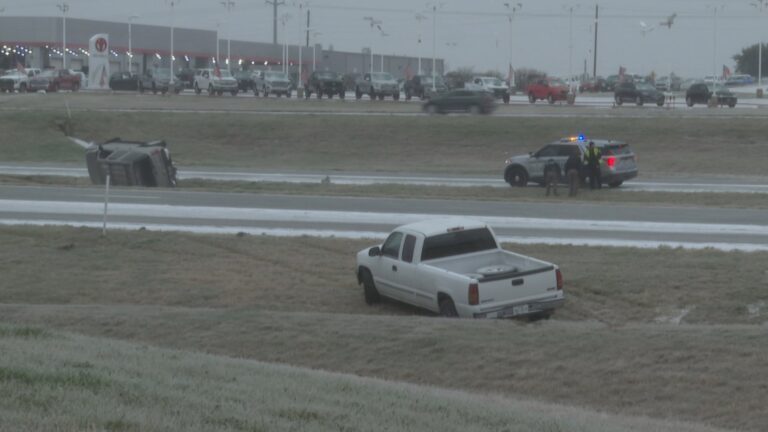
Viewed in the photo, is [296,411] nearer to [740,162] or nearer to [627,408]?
[627,408]

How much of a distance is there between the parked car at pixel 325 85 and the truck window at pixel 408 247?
5833 cm

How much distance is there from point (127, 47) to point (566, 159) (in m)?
95.8

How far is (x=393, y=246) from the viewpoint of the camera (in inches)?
655

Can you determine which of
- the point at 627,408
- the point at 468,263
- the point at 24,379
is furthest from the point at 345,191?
the point at 24,379

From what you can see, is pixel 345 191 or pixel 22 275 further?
pixel 345 191

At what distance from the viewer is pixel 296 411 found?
6707 mm

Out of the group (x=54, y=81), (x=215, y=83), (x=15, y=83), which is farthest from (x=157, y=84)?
(x=15, y=83)

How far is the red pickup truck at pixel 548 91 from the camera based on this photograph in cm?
7056

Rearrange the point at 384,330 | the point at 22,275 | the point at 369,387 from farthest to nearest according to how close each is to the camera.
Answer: the point at 22,275 < the point at 384,330 < the point at 369,387

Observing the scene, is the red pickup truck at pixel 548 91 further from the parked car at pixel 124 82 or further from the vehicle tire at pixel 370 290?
the vehicle tire at pixel 370 290

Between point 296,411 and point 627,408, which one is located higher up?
point 296,411

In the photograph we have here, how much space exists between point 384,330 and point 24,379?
739 cm

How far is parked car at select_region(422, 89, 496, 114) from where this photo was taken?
58.2 meters

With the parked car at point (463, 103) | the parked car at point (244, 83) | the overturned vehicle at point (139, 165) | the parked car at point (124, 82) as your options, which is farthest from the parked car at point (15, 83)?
the overturned vehicle at point (139, 165)
